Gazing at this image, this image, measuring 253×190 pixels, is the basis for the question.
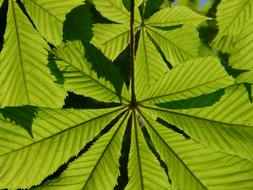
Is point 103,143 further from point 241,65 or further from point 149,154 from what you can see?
point 241,65

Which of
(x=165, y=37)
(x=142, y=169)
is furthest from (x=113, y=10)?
(x=142, y=169)

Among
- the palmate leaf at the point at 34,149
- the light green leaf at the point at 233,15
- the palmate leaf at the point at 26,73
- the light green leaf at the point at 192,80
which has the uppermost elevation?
the light green leaf at the point at 233,15

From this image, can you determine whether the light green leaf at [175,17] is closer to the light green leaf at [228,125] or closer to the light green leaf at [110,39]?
the light green leaf at [110,39]

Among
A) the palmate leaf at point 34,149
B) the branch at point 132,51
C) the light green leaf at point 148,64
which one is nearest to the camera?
the palmate leaf at point 34,149

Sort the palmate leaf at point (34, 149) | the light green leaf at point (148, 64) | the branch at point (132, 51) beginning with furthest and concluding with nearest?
1. the light green leaf at point (148, 64)
2. the branch at point (132, 51)
3. the palmate leaf at point (34, 149)

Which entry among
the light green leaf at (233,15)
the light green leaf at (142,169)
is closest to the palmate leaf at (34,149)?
the light green leaf at (142,169)

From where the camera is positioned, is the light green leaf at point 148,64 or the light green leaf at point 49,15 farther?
the light green leaf at point 148,64

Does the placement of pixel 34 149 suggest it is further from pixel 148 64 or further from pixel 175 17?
pixel 175 17
